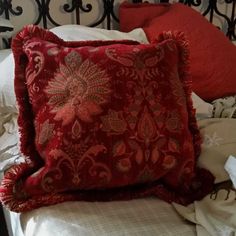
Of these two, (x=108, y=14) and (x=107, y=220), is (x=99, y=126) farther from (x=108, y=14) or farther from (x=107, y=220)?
(x=108, y=14)

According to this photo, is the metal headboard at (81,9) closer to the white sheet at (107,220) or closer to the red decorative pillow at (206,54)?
the red decorative pillow at (206,54)

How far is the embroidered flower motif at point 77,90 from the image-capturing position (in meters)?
0.93

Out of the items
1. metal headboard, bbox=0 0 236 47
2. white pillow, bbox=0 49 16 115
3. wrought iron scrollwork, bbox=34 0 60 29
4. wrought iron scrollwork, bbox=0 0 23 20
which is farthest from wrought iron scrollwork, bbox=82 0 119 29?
white pillow, bbox=0 49 16 115

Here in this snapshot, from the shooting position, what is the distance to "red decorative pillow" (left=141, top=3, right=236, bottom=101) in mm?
1373

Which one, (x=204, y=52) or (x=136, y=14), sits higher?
(x=136, y=14)

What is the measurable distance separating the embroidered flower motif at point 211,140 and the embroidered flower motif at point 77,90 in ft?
1.00

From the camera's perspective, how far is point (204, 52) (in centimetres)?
139

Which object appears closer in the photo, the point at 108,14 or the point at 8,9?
the point at 8,9

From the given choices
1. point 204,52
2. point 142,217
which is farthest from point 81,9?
point 142,217

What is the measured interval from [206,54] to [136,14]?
326mm

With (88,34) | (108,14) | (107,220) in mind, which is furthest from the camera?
(108,14)

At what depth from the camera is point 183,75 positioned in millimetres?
1053

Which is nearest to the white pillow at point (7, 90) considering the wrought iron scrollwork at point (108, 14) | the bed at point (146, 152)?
the bed at point (146, 152)

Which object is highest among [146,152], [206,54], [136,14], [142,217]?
[136,14]
